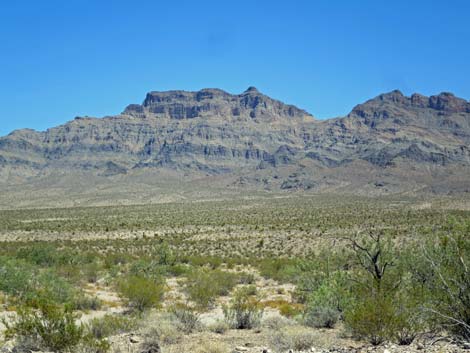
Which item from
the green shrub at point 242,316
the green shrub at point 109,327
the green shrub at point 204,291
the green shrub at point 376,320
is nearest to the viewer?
the green shrub at point 376,320

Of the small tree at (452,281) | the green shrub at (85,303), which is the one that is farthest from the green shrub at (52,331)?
the green shrub at (85,303)

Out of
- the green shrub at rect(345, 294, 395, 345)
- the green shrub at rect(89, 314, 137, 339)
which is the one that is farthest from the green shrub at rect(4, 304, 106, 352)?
the green shrub at rect(345, 294, 395, 345)

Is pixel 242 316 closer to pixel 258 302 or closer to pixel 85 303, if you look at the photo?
pixel 258 302

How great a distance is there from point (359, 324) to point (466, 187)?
13409 cm

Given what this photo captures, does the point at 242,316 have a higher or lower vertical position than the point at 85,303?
higher

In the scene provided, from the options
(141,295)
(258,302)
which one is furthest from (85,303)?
(258,302)

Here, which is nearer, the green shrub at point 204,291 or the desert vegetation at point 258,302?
the desert vegetation at point 258,302

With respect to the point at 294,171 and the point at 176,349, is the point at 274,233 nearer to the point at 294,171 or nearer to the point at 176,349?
the point at 176,349

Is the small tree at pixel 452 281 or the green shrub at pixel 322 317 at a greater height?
the small tree at pixel 452 281

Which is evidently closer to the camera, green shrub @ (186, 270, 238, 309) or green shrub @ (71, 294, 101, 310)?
green shrub @ (186, 270, 238, 309)

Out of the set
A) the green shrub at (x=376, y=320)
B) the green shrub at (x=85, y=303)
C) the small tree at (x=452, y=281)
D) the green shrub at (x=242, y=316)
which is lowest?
the green shrub at (x=85, y=303)

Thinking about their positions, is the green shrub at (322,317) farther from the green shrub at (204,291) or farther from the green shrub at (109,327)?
the green shrub at (109,327)

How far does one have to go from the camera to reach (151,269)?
27641 millimetres

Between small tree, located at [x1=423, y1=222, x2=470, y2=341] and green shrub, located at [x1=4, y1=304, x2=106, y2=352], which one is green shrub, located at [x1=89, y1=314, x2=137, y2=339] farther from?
small tree, located at [x1=423, y1=222, x2=470, y2=341]
